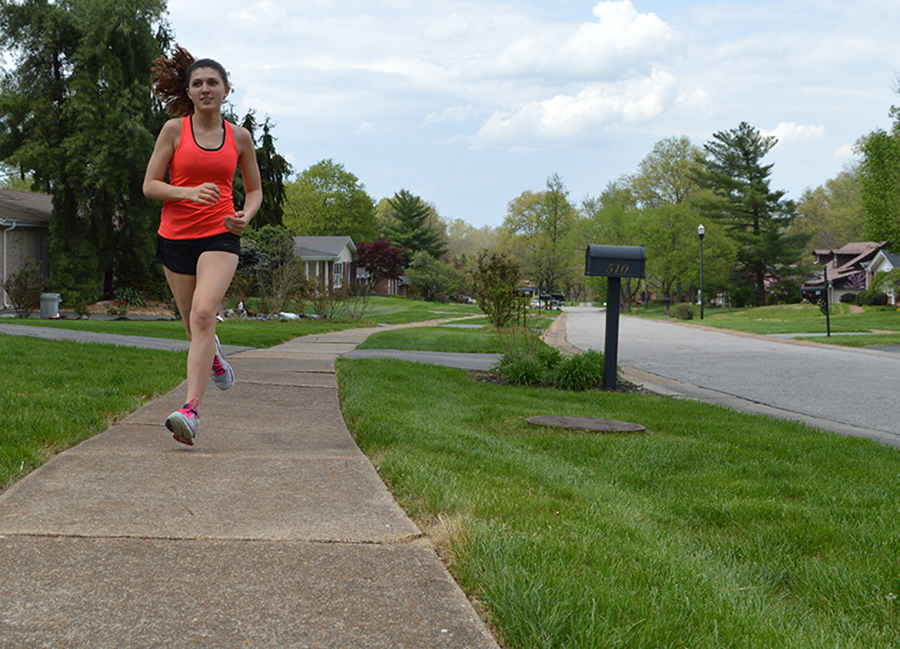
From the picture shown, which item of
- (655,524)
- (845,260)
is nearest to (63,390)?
(655,524)

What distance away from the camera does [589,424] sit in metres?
6.14

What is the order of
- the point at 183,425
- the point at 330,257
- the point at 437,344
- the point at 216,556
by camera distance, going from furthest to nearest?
the point at 330,257 < the point at 437,344 < the point at 183,425 < the point at 216,556

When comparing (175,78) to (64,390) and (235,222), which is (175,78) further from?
(64,390)

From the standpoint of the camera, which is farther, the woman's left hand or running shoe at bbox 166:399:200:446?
the woman's left hand

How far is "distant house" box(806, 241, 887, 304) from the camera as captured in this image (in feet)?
216

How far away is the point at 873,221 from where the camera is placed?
33.8 m

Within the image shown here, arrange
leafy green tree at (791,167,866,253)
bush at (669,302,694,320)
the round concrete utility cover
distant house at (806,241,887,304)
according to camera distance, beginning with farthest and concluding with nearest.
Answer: leafy green tree at (791,167,866,253) → distant house at (806,241,887,304) → bush at (669,302,694,320) → the round concrete utility cover

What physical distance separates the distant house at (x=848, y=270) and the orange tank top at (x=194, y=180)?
217ft

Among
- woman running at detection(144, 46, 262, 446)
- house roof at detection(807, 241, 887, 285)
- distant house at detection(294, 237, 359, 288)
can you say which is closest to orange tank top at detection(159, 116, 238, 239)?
woman running at detection(144, 46, 262, 446)

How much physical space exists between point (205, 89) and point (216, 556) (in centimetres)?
292

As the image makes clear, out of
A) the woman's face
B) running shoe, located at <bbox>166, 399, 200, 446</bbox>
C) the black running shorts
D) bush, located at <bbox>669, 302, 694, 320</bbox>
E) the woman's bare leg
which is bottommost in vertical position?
bush, located at <bbox>669, 302, 694, 320</bbox>

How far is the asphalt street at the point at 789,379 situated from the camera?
806cm

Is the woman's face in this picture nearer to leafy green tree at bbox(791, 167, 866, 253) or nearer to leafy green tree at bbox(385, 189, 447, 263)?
leafy green tree at bbox(385, 189, 447, 263)

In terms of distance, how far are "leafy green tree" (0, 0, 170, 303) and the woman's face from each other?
23026 millimetres
